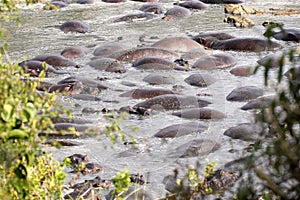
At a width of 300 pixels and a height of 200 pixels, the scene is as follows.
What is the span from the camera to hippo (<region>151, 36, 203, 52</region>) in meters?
9.91

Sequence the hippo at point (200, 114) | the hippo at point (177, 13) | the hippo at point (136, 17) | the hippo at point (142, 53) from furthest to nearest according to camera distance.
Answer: the hippo at point (177, 13) → the hippo at point (136, 17) → the hippo at point (142, 53) → the hippo at point (200, 114)

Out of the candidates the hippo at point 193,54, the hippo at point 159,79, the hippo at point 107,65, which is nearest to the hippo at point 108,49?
the hippo at point 107,65

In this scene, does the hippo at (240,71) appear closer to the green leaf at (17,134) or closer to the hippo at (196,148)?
the hippo at (196,148)

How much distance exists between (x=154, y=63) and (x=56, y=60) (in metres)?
1.30

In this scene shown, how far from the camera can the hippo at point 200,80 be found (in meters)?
8.22

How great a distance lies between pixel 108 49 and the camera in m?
9.84

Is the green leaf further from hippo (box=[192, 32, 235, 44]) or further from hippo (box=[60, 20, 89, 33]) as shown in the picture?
hippo (box=[60, 20, 89, 33])

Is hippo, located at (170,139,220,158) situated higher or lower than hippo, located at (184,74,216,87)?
higher

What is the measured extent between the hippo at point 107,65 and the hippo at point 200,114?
6.28 feet

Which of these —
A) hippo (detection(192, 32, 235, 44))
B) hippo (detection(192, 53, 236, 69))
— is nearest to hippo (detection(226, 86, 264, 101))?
hippo (detection(192, 53, 236, 69))

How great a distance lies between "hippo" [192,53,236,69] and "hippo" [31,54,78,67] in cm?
156

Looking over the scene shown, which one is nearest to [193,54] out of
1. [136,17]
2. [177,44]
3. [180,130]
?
[177,44]

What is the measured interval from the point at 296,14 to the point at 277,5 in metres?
0.87

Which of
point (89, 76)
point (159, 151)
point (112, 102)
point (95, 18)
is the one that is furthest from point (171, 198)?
point (95, 18)
